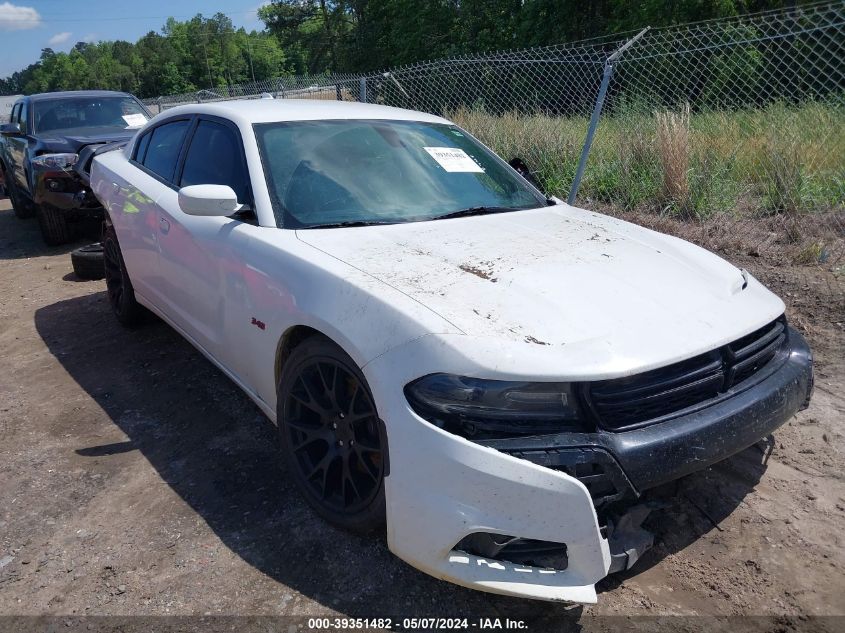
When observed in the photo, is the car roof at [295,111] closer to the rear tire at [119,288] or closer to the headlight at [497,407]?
the rear tire at [119,288]

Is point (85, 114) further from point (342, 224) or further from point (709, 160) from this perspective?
point (709, 160)

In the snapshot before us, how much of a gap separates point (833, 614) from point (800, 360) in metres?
0.91

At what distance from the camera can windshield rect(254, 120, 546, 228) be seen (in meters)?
3.00

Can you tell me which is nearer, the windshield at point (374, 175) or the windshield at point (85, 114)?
the windshield at point (374, 175)

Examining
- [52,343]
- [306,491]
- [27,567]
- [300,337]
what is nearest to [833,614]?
[306,491]

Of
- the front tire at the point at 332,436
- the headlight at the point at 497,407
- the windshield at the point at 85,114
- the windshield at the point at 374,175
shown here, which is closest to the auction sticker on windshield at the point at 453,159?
the windshield at the point at 374,175

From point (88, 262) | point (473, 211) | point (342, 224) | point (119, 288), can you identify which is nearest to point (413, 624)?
point (342, 224)

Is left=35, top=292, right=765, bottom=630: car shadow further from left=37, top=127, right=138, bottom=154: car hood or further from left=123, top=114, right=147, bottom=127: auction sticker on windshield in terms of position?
left=123, top=114, right=147, bottom=127: auction sticker on windshield

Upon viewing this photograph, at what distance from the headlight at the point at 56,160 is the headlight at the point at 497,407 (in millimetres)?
6728

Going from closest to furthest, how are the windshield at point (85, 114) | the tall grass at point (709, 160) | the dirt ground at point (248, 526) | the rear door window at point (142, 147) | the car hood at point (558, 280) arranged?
the car hood at point (558, 280), the dirt ground at point (248, 526), the rear door window at point (142, 147), the tall grass at point (709, 160), the windshield at point (85, 114)

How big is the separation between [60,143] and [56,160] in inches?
14.2

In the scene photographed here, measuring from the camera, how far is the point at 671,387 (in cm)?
210

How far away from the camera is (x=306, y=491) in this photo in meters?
2.63

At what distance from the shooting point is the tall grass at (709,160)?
604cm
